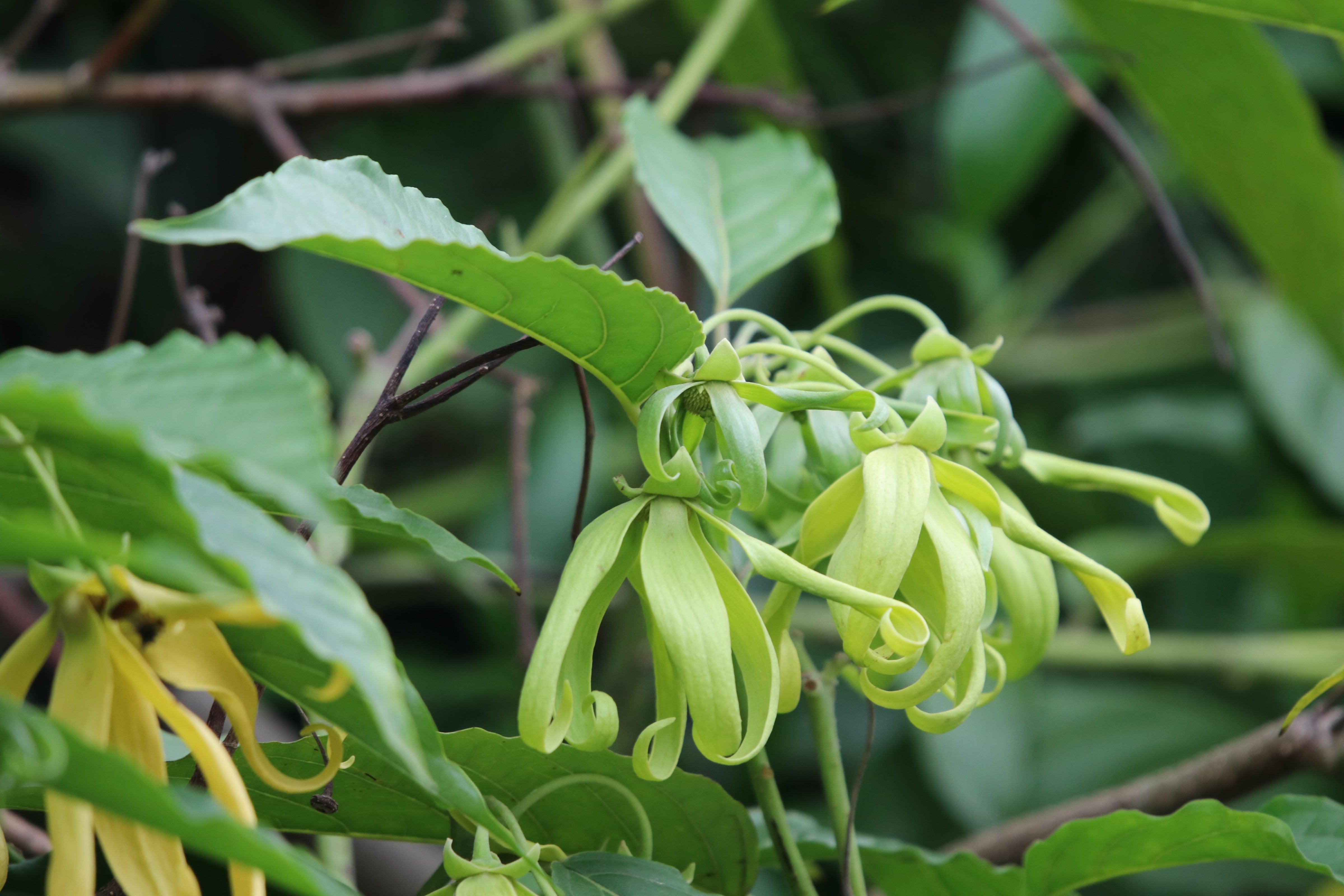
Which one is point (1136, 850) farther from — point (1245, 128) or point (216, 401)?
point (1245, 128)

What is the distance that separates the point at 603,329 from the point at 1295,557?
0.78 metres

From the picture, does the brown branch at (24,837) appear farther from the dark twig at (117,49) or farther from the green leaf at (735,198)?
the dark twig at (117,49)

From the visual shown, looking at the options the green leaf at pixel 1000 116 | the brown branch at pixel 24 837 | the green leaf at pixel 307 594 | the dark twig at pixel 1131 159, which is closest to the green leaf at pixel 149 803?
the green leaf at pixel 307 594

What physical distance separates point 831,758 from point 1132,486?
0.11 metres

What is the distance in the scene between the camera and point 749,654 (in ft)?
0.71

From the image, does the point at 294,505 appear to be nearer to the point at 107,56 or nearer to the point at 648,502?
the point at 648,502

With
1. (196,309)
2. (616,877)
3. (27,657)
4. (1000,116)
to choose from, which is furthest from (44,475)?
(1000,116)

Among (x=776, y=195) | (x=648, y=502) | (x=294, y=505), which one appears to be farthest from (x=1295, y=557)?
(x=294, y=505)

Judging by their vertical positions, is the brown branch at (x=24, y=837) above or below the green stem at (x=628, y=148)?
below

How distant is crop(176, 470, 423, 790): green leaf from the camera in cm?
14

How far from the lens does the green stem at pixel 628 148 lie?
0.60m

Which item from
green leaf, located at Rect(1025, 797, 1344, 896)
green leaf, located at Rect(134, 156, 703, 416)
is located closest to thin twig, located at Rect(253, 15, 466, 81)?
Result: green leaf, located at Rect(134, 156, 703, 416)

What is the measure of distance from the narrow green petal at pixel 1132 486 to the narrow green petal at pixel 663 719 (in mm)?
115

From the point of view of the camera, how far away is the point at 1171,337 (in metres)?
1.00
